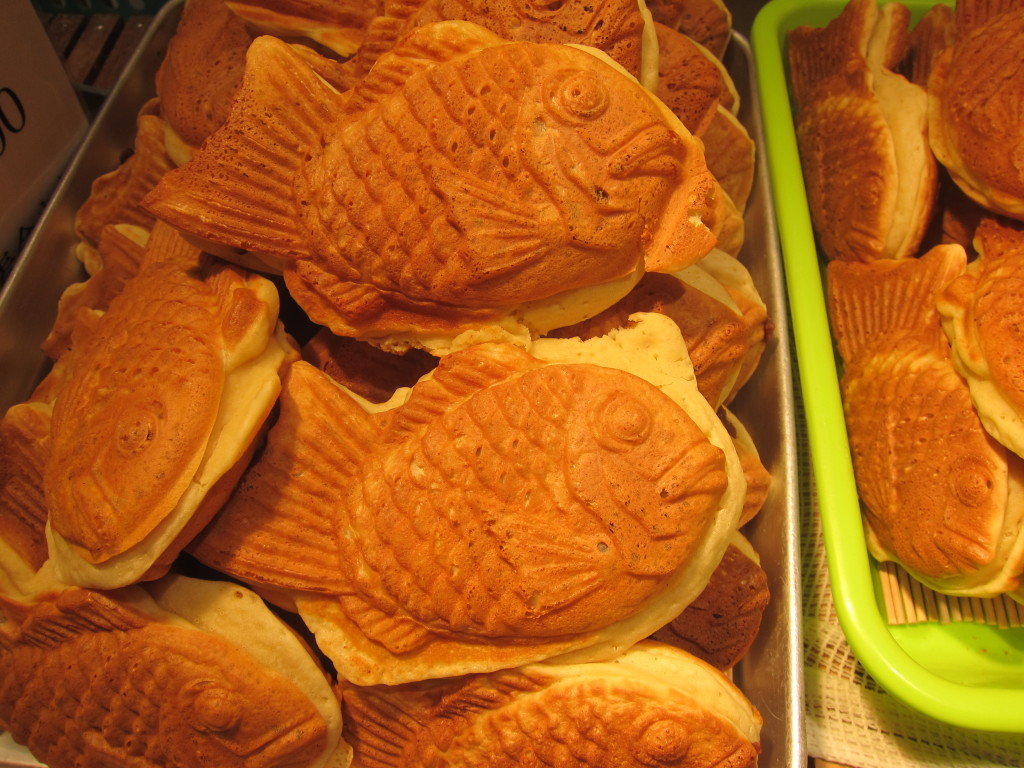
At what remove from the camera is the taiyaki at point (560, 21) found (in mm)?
1049

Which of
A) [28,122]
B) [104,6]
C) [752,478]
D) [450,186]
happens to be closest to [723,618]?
[752,478]

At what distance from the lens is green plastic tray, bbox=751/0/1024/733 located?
1.11 metres

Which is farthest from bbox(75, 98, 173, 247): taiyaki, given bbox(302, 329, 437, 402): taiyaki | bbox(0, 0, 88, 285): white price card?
bbox(302, 329, 437, 402): taiyaki

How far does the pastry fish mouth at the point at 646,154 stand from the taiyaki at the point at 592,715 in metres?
0.64

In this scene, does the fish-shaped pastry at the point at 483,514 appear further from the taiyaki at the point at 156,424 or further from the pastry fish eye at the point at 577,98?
the pastry fish eye at the point at 577,98

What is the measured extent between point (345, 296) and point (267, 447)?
237 millimetres

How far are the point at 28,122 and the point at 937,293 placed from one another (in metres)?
1.78

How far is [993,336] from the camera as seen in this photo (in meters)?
1.10

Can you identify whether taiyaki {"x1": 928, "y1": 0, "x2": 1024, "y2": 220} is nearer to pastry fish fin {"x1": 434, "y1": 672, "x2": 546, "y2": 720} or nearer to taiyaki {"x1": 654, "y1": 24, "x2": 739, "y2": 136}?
taiyaki {"x1": 654, "y1": 24, "x2": 739, "y2": 136}

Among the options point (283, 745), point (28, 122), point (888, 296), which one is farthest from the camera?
point (28, 122)

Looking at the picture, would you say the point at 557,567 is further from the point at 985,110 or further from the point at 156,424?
the point at 985,110

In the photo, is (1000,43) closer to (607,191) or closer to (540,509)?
(607,191)

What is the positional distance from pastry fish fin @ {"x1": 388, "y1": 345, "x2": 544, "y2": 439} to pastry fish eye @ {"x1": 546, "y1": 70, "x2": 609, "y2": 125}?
31 centimetres

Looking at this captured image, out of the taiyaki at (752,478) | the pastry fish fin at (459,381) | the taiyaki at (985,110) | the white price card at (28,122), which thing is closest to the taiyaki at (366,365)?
the pastry fish fin at (459,381)
